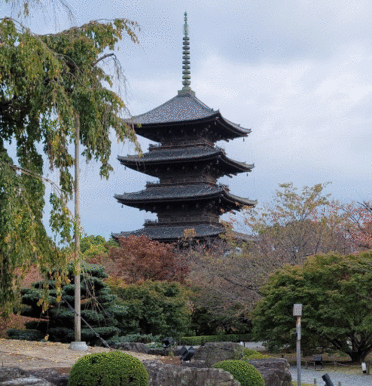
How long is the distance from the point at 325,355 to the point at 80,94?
14.6 m

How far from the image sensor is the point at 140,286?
19.8 meters

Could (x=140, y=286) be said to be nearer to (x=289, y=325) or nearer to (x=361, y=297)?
(x=289, y=325)

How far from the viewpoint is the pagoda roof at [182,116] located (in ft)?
116

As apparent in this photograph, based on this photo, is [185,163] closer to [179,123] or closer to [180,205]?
[179,123]

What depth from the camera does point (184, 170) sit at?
36562 millimetres

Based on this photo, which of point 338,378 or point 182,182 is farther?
point 182,182

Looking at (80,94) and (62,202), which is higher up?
(80,94)

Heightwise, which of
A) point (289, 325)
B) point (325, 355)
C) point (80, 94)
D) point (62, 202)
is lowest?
point (325, 355)

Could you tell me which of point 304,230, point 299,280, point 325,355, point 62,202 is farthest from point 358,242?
point 62,202

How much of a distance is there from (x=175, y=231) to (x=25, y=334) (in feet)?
65.0

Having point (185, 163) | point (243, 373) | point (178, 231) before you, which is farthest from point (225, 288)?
point (243, 373)

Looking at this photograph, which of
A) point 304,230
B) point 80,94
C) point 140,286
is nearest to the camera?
point 80,94

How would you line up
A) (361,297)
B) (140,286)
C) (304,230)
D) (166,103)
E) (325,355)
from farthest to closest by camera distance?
(166,103) < (304,230) < (325,355) < (140,286) < (361,297)

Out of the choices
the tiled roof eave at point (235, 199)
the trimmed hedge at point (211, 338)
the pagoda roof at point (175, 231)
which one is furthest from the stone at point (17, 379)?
the tiled roof eave at point (235, 199)
